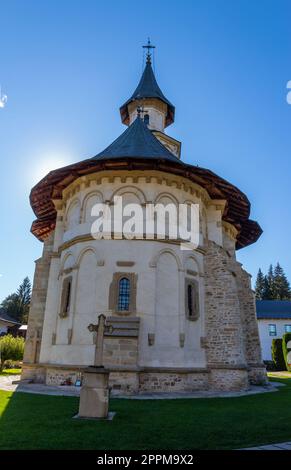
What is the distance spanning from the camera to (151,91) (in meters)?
27.8

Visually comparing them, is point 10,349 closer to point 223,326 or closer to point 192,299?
point 192,299

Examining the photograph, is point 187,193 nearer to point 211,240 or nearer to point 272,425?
point 211,240

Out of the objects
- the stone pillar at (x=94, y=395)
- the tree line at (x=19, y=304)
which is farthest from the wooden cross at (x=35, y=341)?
the tree line at (x=19, y=304)

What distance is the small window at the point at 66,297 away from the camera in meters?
14.6

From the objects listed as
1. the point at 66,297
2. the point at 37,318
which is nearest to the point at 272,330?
the point at 37,318

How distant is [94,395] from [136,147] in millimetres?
11497

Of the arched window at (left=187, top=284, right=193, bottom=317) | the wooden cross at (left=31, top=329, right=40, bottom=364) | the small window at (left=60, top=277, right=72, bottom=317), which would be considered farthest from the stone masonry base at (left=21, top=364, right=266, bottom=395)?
the arched window at (left=187, top=284, right=193, bottom=317)

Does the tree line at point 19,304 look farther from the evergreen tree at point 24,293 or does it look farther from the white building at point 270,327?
the white building at point 270,327

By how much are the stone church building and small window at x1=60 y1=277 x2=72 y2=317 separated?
4cm

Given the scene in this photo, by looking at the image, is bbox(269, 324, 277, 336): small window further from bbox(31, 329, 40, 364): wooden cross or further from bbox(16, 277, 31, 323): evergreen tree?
bbox(16, 277, 31, 323): evergreen tree

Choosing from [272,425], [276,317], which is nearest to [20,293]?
[276,317]

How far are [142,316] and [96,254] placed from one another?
10.2 ft

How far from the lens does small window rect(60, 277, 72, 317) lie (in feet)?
47.9
